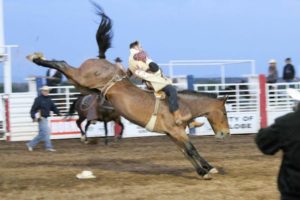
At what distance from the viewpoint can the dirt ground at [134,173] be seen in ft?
25.9

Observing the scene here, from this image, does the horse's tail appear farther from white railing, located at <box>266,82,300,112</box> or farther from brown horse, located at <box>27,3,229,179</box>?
white railing, located at <box>266,82,300,112</box>

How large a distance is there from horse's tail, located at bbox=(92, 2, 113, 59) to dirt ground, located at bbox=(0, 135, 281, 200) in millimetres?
2218

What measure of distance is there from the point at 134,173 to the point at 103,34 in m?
2.55

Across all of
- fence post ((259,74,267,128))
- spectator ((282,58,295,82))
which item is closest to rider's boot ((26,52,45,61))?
fence post ((259,74,267,128))

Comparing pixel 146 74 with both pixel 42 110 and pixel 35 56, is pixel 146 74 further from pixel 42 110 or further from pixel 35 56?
pixel 42 110

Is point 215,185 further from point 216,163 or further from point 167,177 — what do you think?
point 216,163

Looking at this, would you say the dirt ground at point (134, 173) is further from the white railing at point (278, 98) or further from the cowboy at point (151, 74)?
the white railing at point (278, 98)

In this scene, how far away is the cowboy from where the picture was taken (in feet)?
30.2

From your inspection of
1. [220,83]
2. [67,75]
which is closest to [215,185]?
[67,75]

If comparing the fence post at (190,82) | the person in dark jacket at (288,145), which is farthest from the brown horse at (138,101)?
the fence post at (190,82)

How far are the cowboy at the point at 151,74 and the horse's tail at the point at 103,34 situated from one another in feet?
2.47

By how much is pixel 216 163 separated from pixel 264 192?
3132 mm

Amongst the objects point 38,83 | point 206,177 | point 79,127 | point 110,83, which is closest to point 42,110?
point 79,127

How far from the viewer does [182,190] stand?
812 centimetres
